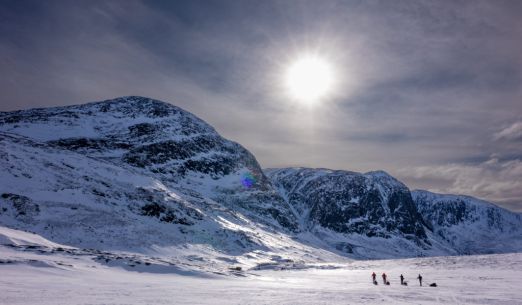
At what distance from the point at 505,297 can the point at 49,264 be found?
110 ft

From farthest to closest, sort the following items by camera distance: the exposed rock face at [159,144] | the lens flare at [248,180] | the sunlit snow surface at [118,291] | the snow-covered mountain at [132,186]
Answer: the lens flare at [248,180] < the exposed rock face at [159,144] < the snow-covered mountain at [132,186] < the sunlit snow surface at [118,291]

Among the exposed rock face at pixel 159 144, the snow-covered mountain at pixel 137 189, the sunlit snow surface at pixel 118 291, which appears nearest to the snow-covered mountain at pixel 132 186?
the snow-covered mountain at pixel 137 189

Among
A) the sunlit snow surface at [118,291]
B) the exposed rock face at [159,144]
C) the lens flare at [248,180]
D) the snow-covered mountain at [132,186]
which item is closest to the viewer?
the sunlit snow surface at [118,291]

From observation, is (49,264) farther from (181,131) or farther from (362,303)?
(181,131)

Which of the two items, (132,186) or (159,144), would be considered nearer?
(132,186)

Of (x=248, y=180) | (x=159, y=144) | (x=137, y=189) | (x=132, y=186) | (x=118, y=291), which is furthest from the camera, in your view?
(x=248, y=180)

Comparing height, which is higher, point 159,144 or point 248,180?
point 159,144

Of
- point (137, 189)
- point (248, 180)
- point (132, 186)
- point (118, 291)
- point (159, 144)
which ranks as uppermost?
point (159, 144)

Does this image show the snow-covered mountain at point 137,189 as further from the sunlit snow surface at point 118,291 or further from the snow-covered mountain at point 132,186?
the sunlit snow surface at point 118,291

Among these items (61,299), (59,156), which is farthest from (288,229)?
(61,299)

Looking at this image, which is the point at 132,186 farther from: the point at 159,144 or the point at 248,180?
the point at 248,180

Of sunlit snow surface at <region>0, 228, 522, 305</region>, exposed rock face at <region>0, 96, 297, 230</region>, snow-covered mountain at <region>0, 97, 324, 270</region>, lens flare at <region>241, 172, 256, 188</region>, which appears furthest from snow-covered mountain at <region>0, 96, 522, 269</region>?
sunlit snow surface at <region>0, 228, 522, 305</region>

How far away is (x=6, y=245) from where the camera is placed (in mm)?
33875

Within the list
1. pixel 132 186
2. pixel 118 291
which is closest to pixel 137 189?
pixel 132 186
